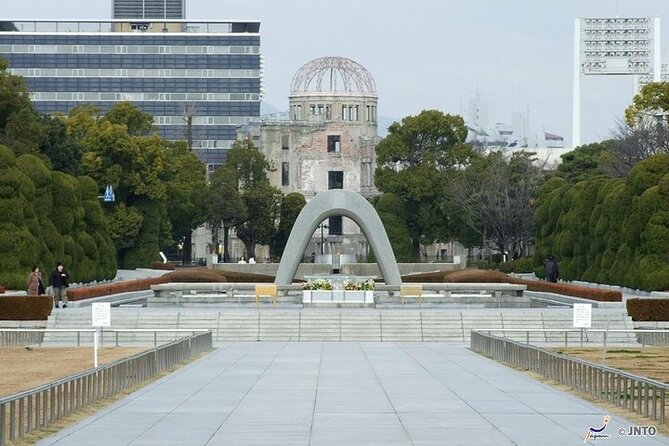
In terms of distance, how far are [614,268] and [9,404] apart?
49221mm

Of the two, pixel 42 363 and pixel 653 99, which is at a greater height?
pixel 653 99

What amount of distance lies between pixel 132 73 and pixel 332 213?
97.9m

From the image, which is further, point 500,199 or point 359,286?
point 500,199

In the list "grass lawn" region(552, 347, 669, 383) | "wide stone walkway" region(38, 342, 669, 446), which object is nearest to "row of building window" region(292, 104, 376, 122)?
"grass lawn" region(552, 347, 669, 383)

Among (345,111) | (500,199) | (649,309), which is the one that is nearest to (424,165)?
(500,199)

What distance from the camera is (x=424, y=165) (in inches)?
4257

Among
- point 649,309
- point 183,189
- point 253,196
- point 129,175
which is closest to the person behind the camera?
point 649,309

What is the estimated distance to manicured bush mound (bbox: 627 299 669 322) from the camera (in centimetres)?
4838

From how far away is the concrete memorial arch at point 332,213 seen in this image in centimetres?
6575

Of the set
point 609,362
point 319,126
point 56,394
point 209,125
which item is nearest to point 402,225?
point 319,126

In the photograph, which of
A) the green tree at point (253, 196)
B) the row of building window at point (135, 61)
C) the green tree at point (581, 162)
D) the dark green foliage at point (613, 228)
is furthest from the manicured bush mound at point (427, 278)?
the row of building window at point (135, 61)

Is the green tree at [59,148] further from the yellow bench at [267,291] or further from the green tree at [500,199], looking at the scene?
the yellow bench at [267,291]

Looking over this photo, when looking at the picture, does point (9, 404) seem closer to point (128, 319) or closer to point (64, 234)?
Result: point (128, 319)

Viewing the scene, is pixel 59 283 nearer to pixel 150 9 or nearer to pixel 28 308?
pixel 28 308
